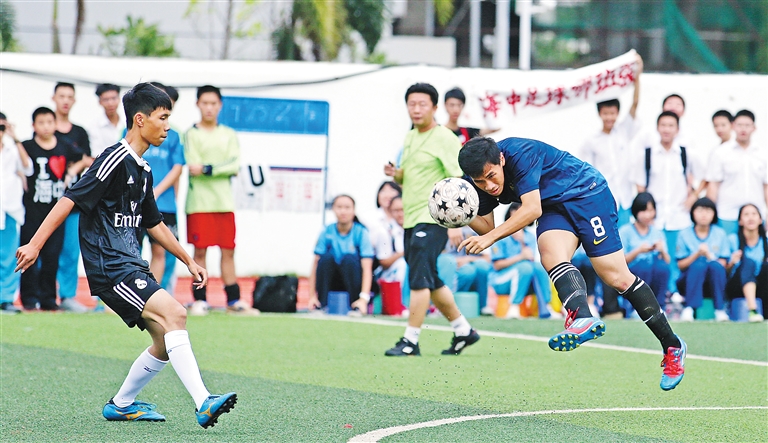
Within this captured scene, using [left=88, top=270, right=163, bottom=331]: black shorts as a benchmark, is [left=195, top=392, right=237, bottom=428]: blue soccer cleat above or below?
below

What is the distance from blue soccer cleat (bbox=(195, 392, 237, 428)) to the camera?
5.67 metres

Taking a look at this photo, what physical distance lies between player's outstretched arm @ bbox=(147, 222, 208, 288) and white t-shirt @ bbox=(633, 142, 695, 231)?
27.5 feet

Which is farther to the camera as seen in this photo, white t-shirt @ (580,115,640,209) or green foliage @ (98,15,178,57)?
green foliage @ (98,15,178,57)

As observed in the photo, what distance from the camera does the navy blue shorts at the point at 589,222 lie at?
7172 mm

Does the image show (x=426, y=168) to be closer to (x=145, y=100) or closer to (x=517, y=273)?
(x=145, y=100)

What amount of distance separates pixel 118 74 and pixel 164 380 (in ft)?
25.2

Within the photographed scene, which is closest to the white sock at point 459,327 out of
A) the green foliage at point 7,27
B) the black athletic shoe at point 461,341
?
the black athletic shoe at point 461,341

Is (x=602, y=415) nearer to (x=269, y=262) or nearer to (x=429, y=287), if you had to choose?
(x=429, y=287)

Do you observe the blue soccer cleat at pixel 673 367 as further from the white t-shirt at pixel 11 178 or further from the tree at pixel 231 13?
the tree at pixel 231 13

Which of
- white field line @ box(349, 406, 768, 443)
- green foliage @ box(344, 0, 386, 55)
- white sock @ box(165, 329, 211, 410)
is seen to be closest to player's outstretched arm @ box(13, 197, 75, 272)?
white sock @ box(165, 329, 211, 410)

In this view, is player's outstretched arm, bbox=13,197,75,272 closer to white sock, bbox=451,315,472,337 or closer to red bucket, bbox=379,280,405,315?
white sock, bbox=451,315,472,337

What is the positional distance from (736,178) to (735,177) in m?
0.02

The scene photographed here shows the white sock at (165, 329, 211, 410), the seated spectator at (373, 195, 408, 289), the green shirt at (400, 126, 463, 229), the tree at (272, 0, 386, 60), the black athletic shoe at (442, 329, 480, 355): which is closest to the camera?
the white sock at (165, 329, 211, 410)

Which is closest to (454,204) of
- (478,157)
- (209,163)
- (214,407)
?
(478,157)
